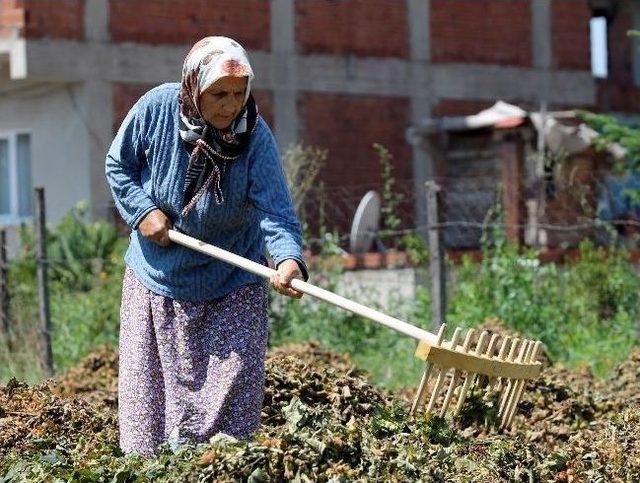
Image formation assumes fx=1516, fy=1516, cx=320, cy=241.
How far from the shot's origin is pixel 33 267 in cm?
1282

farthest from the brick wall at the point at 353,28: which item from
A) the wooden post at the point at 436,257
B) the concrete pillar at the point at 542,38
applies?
the wooden post at the point at 436,257

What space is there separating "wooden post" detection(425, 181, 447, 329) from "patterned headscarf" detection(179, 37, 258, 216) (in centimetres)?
424

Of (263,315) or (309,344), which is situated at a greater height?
(263,315)

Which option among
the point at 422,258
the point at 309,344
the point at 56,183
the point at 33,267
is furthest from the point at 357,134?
the point at 309,344

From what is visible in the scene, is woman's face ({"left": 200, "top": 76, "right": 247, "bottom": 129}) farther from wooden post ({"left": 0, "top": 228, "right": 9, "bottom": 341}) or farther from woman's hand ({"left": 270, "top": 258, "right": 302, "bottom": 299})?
wooden post ({"left": 0, "top": 228, "right": 9, "bottom": 341})

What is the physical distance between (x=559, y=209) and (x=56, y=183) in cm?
619

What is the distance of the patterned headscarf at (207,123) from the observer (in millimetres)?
4992

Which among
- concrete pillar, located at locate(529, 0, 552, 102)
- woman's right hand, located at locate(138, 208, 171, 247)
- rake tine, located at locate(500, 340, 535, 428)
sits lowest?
rake tine, located at locate(500, 340, 535, 428)

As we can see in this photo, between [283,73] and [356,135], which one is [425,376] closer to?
[283,73]

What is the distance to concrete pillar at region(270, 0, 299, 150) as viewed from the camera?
62.8ft

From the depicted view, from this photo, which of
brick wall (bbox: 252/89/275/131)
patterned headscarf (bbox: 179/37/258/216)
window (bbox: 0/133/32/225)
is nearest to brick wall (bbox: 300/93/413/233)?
brick wall (bbox: 252/89/275/131)

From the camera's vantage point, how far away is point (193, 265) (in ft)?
17.4

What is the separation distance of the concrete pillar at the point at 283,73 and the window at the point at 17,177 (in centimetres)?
314

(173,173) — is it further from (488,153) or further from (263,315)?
(488,153)
